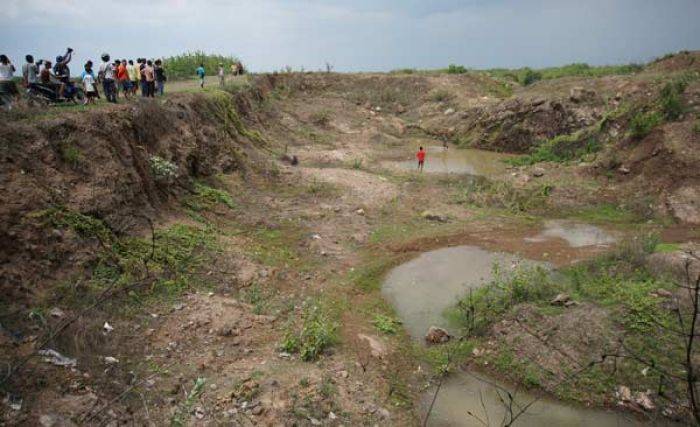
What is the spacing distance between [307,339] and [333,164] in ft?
36.4

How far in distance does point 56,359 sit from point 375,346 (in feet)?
14.1

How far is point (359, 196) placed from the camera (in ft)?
45.4

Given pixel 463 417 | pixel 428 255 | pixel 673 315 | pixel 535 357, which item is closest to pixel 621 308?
pixel 673 315

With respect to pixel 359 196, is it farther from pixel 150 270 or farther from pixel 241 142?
pixel 150 270

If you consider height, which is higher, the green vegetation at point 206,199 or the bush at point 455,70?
the bush at point 455,70

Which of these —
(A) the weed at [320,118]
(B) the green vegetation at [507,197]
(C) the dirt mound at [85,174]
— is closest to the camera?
(C) the dirt mound at [85,174]

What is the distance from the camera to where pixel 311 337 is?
716 cm

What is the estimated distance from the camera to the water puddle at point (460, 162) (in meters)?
18.4

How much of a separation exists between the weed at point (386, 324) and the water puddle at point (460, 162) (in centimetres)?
1056

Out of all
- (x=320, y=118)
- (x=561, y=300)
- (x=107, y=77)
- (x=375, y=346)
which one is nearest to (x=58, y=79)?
(x=107, y=77)

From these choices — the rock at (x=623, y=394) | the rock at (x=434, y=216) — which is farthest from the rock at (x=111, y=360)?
the rock at (x=434, y=216)

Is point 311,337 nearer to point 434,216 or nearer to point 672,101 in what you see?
point 434,216

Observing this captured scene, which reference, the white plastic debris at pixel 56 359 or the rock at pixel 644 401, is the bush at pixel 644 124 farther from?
the white plastic debris at pixel 56 359

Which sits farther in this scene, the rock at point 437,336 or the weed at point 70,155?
the weed at point 70,155
